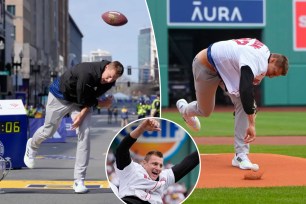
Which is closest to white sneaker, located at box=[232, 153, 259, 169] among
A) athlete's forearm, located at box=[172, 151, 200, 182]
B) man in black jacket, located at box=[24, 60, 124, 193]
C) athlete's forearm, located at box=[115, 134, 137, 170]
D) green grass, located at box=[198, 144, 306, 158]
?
man in black jacket, located at box=[24, 60, 124, 193]

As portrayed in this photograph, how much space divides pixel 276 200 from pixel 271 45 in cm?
4610

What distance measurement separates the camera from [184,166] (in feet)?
17.7

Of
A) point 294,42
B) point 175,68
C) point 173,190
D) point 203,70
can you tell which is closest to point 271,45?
point 294,42

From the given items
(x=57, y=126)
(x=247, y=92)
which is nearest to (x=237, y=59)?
(x=247, y=92)

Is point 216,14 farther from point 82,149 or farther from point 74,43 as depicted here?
point 82,149

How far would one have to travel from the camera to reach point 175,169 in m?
5.36

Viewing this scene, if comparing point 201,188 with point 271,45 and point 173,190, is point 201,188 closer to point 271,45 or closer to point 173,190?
point 173,190

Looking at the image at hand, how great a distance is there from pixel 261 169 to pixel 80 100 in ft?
14.5

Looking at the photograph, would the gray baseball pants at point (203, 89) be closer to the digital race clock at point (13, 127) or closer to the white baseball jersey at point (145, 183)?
the white baseball jersey at point (145, 183)

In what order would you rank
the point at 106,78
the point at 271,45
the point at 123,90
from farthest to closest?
the point at 271,45, the point at 123,90, the point at 106,78

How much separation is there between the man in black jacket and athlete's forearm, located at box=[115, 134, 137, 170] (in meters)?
2.06

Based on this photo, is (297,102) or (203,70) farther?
(297,102)

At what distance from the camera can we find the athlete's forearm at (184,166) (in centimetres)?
538

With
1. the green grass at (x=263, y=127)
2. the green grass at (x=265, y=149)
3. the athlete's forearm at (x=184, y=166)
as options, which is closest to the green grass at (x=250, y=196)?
the athlete's forearm at (x=184, y=166)
